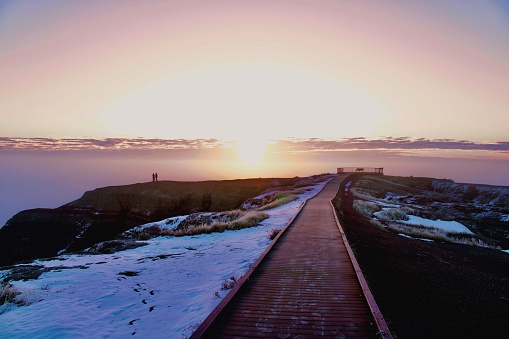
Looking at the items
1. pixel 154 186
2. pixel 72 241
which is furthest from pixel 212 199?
pixel 72 241

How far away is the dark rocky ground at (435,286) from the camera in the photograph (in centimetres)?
616

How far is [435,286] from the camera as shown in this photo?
8.55 metres

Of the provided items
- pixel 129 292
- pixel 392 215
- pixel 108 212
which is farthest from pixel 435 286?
pixel 108 212

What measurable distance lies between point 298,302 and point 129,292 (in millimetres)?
4948

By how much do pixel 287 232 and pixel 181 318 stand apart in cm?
697

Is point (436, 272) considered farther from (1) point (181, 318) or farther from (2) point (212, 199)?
(2) point (212, 199)

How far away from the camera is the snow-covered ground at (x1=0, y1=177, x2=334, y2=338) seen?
641 cm

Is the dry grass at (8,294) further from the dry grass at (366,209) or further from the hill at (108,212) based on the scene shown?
the hill at (108,212)

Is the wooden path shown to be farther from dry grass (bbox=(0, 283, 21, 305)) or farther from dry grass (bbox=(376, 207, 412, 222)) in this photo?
dry grass (bbox=(376, 207, 412, 222))

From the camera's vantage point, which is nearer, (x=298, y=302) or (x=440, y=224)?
(x=298, y=302)

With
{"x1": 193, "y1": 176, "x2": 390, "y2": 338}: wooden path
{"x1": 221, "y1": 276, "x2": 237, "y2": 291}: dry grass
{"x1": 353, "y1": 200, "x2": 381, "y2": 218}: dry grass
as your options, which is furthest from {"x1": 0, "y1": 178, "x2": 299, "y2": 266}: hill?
{"x1": 221, "y1": 276, "x2": 237, "y2": 291}: dry grass

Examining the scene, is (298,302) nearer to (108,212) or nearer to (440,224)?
(440,224)

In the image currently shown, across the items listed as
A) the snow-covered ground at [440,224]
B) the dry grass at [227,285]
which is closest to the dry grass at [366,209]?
the snow-covered ground at [440,224]

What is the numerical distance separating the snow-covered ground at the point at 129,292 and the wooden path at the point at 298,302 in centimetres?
92
